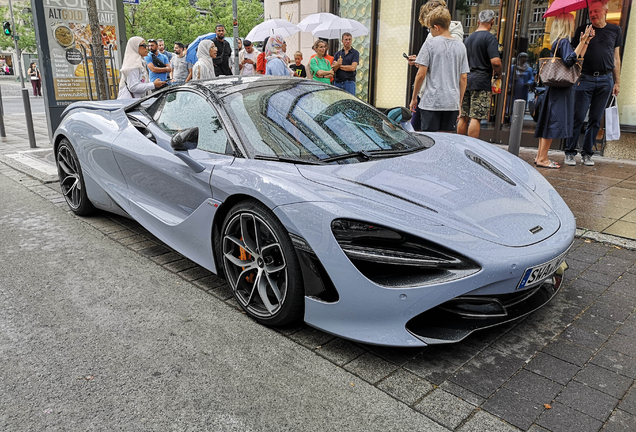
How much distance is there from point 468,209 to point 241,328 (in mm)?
1410

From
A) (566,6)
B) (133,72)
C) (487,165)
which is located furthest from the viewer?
(133,72)

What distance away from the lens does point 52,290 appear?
3.47 meters

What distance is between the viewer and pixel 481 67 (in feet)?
21.9

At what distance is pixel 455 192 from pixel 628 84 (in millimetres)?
6420

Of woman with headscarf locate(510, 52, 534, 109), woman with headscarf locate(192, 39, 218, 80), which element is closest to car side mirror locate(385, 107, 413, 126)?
woman with headscarf locate(192, 39, 218, 80)

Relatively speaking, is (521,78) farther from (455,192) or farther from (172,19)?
(172,19)

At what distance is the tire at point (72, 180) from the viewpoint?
4.81 metres

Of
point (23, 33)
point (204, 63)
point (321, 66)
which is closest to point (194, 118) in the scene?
point (204, 63)

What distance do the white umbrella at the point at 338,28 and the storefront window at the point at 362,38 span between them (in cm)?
47

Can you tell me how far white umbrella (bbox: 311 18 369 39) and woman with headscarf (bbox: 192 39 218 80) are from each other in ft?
10.4

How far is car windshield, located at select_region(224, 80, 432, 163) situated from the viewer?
10.3 ft

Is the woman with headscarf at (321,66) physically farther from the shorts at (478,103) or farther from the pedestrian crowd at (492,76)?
the shorts at (478,103)

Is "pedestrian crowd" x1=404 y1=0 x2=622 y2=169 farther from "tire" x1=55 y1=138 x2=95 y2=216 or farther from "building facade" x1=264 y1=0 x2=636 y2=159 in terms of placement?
"tire" x1=55 y1=138 x2=95 y2=216

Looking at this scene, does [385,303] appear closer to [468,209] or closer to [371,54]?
[468,209]
